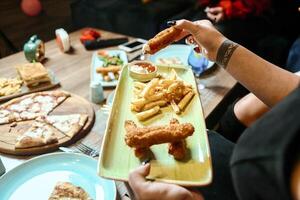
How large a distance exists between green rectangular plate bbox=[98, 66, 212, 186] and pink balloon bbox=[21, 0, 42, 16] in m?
3.28

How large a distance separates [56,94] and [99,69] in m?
0.30

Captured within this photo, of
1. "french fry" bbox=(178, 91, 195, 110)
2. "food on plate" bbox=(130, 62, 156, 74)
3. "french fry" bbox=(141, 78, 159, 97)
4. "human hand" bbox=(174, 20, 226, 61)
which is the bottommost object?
"french fry" bbox=(178, 91, 195, 110)

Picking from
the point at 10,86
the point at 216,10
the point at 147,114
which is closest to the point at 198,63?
the point at 147,114

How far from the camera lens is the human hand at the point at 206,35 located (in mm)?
1211

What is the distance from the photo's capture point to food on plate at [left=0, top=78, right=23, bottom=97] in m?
1.51

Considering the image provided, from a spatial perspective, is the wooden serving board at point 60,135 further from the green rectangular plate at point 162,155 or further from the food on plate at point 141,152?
the food on plate at point 141,152

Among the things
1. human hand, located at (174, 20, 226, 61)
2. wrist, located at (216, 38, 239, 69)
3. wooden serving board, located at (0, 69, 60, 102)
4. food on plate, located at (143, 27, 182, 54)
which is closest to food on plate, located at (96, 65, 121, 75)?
wooden serving board, located at (0, 69, 60, 102)

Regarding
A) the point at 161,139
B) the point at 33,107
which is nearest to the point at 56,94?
the point at 33,107

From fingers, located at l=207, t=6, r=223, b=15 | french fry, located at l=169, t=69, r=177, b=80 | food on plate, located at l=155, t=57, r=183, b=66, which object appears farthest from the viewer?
fingers, located at l=207, t=6, r=223, b=15

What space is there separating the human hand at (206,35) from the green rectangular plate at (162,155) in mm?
225

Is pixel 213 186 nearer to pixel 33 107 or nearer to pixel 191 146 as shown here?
pixel 191 146

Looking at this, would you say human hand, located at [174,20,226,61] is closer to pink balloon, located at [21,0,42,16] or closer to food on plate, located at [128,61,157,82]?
food on plate, located at [128,61,157,82]

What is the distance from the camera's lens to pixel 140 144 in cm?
91

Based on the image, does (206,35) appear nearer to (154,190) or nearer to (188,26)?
(188,26)
